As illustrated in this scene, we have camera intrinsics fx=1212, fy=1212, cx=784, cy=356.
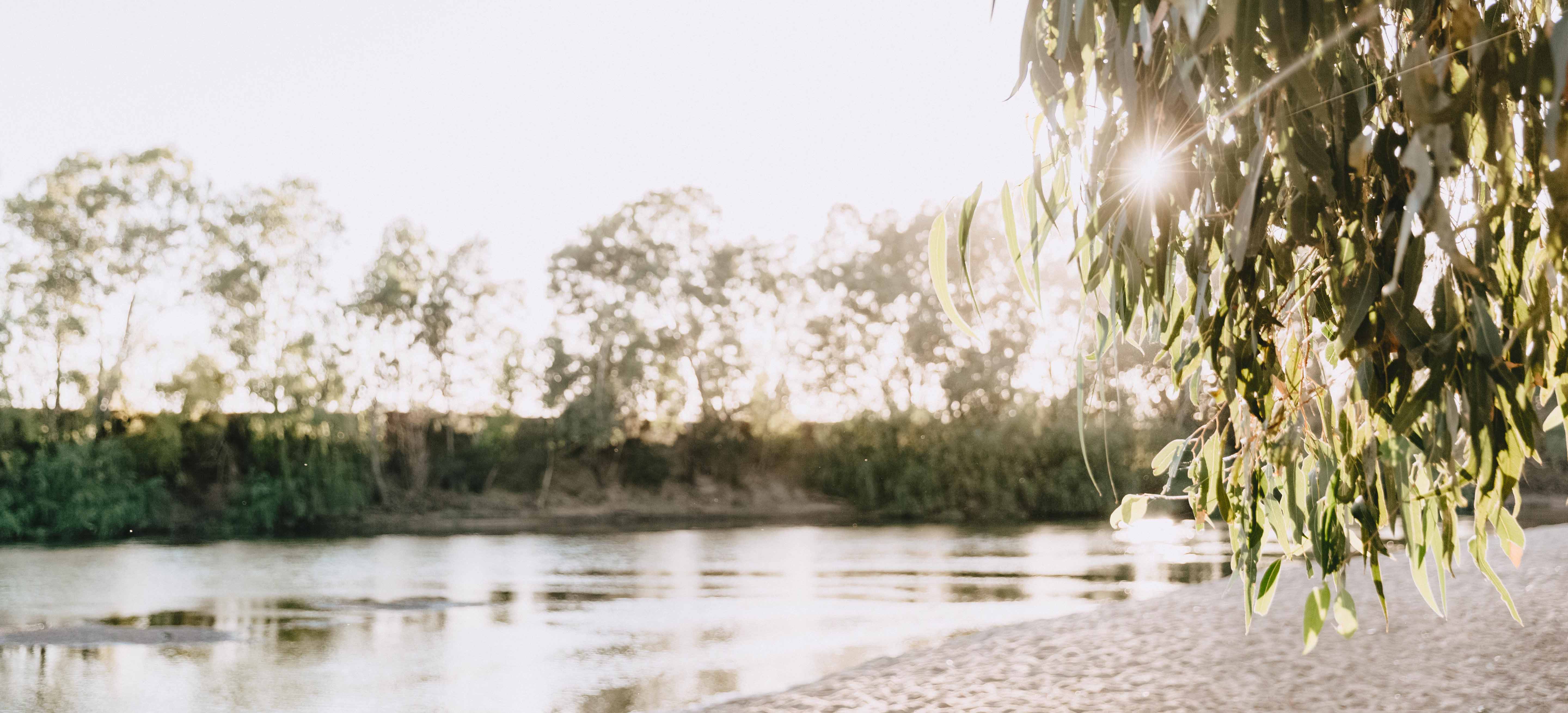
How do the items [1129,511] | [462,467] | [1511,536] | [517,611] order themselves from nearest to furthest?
1. [1511,536]
2. [1129,511]
3. [517,611]
4. [462,467]

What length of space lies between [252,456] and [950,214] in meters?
36.1

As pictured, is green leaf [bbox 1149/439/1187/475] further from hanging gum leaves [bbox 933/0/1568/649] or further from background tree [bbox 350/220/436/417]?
background tree [bbox 350/220/436/417]

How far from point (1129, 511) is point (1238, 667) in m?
4.51

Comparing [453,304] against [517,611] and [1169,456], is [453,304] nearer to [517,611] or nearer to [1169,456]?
[517,611]

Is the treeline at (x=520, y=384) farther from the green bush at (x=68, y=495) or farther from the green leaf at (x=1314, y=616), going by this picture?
the green leaf at (x=1314, y=616)

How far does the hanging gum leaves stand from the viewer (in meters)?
2.12

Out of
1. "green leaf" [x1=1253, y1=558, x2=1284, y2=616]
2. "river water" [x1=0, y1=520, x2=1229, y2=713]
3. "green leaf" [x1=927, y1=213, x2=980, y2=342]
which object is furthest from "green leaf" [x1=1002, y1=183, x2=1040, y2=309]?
"river water" [x1=0, y1=520, x2=1229, y2=713]

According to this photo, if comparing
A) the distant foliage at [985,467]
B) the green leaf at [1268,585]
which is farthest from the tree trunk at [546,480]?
the green leaf at [1268,585]

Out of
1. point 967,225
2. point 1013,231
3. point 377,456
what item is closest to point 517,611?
point 1013,231

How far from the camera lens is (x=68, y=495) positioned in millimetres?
30625

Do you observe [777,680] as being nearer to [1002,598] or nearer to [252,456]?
[1002,598]

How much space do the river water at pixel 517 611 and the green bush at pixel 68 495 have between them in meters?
4.27

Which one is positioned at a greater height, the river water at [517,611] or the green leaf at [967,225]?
the green leaf at [967,225]

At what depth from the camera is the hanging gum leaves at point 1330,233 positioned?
83.5 inches
